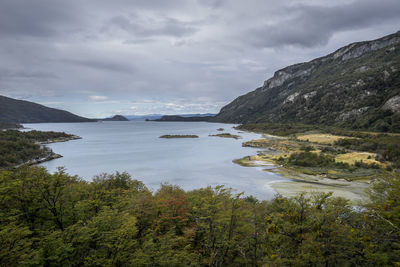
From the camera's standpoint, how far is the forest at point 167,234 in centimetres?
1098

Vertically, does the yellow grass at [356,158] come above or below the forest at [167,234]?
below

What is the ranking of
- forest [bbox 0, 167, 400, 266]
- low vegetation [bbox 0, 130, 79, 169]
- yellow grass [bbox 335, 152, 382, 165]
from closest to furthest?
forest [bbox 0, 167, 400, 266] < yellow grass [bbox 335, 152, 382, 165] < low vegetation [bbox 0, 130, 79, 169]

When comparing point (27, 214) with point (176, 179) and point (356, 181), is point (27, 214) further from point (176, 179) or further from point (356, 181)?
point (356, 181)

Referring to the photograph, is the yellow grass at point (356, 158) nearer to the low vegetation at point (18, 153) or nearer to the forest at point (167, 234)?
the forest at point (167, 234)

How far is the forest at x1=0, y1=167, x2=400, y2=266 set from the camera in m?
11.0

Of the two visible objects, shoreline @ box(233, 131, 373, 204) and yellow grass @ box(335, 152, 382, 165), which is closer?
shoreline @ box(233, 131, 373, 204)

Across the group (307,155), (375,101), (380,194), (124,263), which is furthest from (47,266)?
(375,101)

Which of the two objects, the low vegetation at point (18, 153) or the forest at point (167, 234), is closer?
the forest at point (167, 234)

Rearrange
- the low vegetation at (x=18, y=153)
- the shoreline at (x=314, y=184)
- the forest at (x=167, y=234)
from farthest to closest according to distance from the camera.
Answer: the low vegetation at (x=18, y=153)
the shoreline at (x=314, y=184)
the forest at (x=167, y=234)

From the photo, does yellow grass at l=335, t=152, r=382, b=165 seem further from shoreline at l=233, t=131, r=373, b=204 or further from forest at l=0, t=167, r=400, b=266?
forest at l=0, t=167, r=400, b=266

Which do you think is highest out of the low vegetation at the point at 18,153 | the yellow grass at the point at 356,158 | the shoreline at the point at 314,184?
the low vegetation at the point at 18,153

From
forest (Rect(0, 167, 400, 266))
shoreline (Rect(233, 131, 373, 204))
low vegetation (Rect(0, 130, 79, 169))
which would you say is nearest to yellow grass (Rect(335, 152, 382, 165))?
shoreline (Rect(233, 131, 373, 204))

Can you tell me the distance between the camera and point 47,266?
11.9 metres

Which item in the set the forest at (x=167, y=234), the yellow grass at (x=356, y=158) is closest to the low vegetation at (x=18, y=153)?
the forest at (x=167, y=234)
